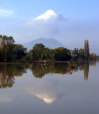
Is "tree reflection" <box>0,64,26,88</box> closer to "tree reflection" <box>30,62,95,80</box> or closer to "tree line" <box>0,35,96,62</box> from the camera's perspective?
"tree reflection" <box>30,62,95,80</box>

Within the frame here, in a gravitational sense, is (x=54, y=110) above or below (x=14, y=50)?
below

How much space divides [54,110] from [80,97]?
2.48 m

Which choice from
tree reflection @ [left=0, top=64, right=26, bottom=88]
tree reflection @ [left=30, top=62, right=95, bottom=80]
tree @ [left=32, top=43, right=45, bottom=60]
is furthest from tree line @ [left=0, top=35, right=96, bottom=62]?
tree reflection @ [left=0, top=64, right=26, bottom=88]

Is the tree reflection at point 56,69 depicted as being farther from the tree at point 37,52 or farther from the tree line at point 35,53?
the tree at point 37,52

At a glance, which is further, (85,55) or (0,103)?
(85,55)

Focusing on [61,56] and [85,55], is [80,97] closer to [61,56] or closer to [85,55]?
[61,56]

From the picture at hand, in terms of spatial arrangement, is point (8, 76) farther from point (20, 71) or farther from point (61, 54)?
point (61, 54)

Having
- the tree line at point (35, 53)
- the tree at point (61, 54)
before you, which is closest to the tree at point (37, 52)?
the tree line at point (35, 53)

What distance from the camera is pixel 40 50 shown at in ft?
180

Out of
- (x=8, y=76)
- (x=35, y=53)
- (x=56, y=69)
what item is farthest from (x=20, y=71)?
(x=35, y=53)

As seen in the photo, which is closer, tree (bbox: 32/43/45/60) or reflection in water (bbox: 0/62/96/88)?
reflection in water (bbox: 0/62/96/88)

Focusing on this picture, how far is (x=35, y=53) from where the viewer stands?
54.2 meters

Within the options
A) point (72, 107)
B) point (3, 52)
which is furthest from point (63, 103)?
point (3, 52)

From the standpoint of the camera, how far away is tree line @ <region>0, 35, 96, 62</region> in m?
43.3
